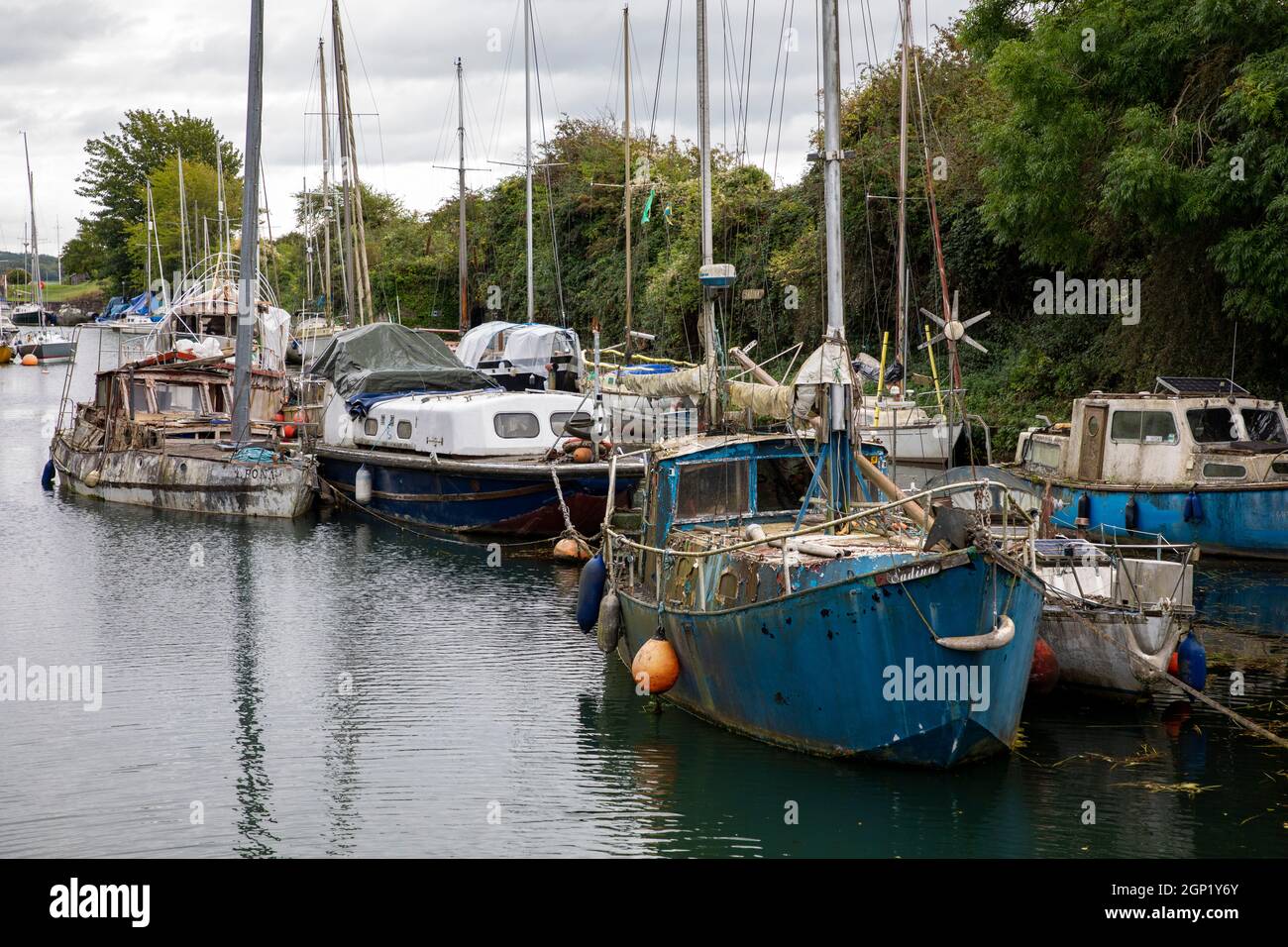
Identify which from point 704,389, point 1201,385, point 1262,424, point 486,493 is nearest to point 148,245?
point 486,493

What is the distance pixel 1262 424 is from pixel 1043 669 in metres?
10.2

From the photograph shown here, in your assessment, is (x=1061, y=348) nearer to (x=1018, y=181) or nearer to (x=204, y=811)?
(x=1018, y=181)

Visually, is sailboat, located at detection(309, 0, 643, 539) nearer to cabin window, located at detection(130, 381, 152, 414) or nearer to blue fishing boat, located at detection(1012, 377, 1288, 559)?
cabin window, located at detection(130, 381, 152, 414)

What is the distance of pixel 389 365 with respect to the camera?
28.5 meters

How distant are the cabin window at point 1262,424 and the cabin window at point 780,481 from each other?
10107 millimetres

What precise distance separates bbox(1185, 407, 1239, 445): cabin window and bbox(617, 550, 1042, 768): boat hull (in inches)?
412

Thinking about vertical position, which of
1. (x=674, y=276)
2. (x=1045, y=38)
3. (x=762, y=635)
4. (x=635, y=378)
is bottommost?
(x=762, y=635)

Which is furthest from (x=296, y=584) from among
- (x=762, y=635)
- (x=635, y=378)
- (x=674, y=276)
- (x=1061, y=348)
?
(x=674, y=276)

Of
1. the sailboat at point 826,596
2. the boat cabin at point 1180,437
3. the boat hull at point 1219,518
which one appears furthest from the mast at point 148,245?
the sailboat at point 826,596

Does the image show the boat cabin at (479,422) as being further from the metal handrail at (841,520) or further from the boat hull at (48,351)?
the boat hull at (48,351)

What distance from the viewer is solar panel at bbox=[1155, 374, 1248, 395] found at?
2102 cm

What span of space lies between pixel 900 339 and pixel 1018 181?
20.6 ft

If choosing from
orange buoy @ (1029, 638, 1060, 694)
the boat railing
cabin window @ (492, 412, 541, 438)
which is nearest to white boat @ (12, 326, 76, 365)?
cabin window @ (492, 412, 541, 438)

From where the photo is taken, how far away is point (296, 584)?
2147cm
